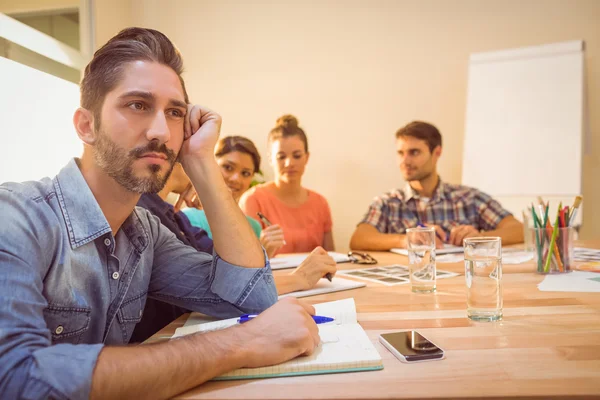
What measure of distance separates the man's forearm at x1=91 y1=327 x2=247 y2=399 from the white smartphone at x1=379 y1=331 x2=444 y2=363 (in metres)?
0.24

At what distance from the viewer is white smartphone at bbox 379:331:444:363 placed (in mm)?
700

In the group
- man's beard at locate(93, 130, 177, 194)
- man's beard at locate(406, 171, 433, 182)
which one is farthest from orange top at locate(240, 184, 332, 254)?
man's beard at locate(93, 130, 177, 194)

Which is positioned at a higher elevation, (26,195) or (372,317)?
(26,195)

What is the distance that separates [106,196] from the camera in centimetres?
97

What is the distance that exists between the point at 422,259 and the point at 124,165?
2.55ft

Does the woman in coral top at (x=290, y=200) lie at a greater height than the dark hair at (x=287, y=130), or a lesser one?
lesser

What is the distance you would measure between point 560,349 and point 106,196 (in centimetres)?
87

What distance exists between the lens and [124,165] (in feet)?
3.05

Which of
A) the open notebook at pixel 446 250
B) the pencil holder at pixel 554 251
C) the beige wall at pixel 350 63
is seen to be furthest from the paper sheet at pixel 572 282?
the beige wall at pixel 350 63

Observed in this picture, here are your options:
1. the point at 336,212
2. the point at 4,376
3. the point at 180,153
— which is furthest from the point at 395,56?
the point at 4,376

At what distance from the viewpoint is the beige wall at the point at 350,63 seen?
139 inches

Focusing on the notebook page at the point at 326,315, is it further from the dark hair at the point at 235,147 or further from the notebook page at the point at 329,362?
the dark hair at the point at 235,147

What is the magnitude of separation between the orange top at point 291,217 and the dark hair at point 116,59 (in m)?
1.84

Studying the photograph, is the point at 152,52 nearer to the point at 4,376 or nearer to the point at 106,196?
the point at 106,196
